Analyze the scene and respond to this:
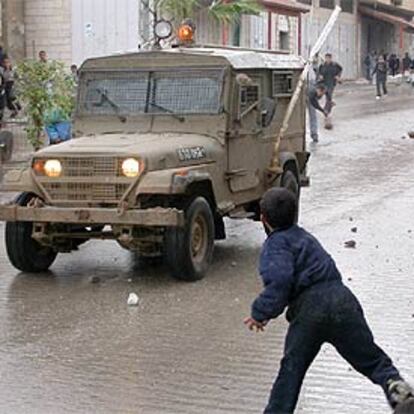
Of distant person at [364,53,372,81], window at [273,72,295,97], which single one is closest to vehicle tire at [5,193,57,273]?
window at [273,72,295,97]

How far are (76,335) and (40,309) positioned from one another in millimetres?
1018

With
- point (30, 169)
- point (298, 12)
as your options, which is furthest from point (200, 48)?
point (298, 12)

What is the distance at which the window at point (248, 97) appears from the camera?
11406mm

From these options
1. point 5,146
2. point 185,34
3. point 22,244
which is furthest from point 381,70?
point 22,244

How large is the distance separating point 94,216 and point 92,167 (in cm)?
48

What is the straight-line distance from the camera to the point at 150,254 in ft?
35.2

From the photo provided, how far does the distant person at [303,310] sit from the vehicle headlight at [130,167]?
4.16 meters

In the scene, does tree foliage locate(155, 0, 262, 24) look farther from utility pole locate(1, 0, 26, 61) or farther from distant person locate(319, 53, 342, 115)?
→ utility pole locate(1, 0, 26, 61)

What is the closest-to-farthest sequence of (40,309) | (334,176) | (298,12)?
1. (40,309)
2. (334,176)
3. (298,12)

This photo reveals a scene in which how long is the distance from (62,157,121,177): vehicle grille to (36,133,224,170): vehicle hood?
5cm

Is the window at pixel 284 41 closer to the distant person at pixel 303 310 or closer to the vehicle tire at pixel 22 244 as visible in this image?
the vehicle tire at pixel 22 244

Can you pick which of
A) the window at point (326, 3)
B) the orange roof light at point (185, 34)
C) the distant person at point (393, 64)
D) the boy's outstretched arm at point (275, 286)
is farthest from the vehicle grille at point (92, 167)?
the distant person at point (393, 64)

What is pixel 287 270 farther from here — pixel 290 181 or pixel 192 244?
pixel 290 181

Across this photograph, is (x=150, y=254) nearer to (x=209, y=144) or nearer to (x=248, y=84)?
(x=209, y=144)
